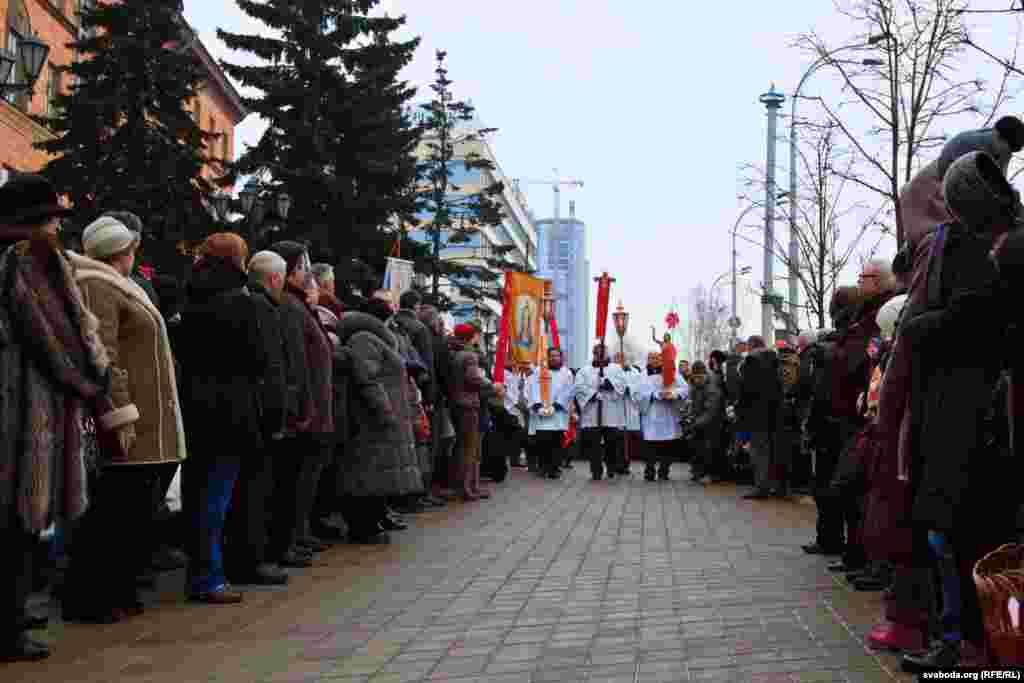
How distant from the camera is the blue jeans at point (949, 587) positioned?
572cm

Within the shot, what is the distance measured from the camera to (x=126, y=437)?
23.3 feet

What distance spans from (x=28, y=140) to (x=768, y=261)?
941 inches

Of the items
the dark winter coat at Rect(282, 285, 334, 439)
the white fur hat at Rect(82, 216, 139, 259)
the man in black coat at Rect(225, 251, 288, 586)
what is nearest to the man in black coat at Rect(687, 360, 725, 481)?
the dark winter coat at Rect(282, 285, 334, 439)

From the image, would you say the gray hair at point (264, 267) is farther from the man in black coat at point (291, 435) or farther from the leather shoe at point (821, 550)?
the leather shoe at point (821, 550)

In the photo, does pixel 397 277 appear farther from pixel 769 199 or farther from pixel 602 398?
pixel 769 199

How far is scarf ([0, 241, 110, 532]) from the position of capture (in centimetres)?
627

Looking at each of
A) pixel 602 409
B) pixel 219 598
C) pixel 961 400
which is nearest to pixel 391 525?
pixel 219 598

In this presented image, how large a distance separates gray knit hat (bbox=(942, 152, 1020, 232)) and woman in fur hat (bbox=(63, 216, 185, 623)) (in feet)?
13.6

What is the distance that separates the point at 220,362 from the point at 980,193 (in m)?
4.43

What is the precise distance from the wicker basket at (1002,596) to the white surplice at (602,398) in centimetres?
1772

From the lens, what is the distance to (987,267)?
5559 mm

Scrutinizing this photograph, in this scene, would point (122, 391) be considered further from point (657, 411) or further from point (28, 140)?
point (28, 140)

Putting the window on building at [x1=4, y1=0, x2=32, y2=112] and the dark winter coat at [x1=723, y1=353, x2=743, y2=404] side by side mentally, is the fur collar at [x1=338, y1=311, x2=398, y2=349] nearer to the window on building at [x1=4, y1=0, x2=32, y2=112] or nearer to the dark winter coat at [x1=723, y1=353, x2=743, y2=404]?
the dark winter coat at [x1=723, y1=353, x2=743, y2=404]

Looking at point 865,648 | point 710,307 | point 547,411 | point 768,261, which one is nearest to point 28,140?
point 768,261
